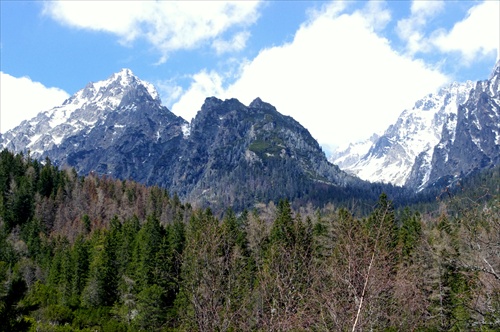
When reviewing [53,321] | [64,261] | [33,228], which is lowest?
[53,321]

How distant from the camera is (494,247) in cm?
819

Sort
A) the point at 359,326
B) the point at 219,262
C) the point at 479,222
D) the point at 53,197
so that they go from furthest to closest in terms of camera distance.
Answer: the point at 53,197
the point at 219,262
the point at 359,326
the point at 479,222

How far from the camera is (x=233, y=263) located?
52.9ft

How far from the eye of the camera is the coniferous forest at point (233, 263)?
10.1 m

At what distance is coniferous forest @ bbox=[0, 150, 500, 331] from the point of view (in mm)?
10102

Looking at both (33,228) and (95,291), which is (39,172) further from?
(95,291)

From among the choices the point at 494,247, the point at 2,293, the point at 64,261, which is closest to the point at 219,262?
the point at 2,293

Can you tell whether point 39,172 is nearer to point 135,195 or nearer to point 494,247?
point 135,195

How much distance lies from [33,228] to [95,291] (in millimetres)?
39644

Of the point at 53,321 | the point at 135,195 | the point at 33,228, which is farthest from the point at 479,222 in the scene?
the point at 135,195

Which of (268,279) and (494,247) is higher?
(494,247)

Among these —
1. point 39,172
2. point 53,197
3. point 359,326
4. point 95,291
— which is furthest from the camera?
point 39,172

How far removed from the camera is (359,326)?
11070 millimetres

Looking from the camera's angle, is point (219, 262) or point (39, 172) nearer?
point (219, 262)
